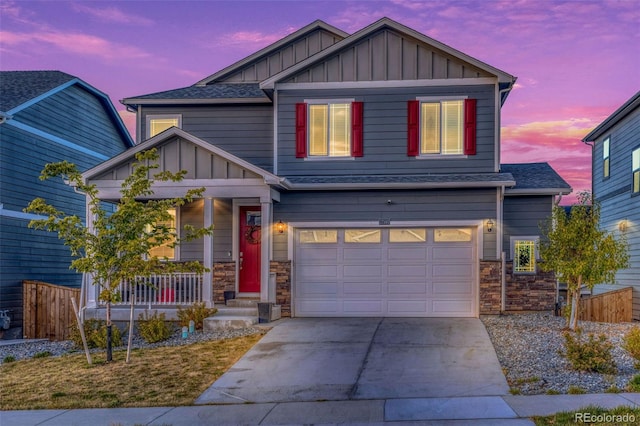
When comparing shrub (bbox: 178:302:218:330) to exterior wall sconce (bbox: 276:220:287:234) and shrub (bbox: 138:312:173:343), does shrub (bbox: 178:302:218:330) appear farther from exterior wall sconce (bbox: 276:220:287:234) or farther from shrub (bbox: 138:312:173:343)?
exterior wall sconce (bbox: 276:220:287:234)

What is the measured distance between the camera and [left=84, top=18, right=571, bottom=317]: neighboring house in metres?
14.5

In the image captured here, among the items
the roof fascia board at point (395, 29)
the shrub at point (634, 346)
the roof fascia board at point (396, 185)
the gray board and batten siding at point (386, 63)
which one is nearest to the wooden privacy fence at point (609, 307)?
the roof fascia board at point (396, 185)

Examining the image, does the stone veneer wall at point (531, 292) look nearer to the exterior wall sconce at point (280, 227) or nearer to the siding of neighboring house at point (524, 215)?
the siding of neighboring house at point (524, 215)

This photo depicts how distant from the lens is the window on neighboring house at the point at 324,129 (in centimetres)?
1508

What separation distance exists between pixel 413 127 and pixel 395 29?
2.49 m

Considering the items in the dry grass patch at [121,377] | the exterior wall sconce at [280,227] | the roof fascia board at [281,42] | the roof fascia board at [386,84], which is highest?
the roof fascia board at [281,42]

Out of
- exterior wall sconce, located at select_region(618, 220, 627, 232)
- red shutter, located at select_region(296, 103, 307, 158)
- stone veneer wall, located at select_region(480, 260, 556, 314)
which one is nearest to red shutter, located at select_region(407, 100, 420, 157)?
red shutter, located at select_region(296, 103, 307, 158)

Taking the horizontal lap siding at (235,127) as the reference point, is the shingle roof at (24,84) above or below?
above

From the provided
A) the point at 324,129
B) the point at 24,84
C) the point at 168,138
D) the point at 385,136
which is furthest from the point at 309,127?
the point at 24,84

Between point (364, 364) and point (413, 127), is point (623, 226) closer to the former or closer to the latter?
point (413, 127)

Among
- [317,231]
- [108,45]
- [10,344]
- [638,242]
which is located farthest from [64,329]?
[638,242]

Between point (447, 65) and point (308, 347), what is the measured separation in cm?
798

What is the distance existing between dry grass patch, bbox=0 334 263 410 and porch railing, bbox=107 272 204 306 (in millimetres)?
2125

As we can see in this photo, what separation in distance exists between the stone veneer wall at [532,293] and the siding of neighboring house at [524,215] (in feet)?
2.52
